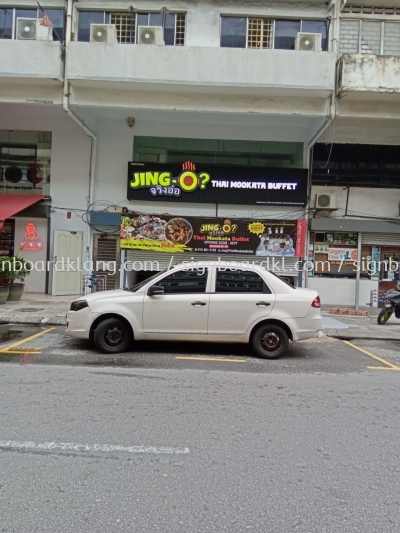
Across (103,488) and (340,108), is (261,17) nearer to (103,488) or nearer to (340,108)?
(340,108)

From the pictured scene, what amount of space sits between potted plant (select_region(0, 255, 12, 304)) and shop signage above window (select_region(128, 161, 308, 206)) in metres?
4.43

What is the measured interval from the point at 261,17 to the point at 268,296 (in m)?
10.0

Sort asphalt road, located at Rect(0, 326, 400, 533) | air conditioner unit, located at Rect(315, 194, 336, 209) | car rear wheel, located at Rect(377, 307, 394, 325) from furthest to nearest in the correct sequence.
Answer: air conditioner unit, located at Rect(315, 194, 336, 209), car rear wheel, located at Rect(377, 307, 394, 325), asphalt road, located at Rect(0, 326, 400, 533)

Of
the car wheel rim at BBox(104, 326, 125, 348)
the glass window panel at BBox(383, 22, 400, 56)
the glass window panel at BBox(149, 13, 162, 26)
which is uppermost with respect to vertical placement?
the glass window panel at BBox(149, 13, 162, 26)

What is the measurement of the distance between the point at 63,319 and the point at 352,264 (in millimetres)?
9526

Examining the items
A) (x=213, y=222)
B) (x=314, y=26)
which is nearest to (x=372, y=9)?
(x=314, y=26)

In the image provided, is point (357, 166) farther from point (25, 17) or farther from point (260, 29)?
point (25, 17)

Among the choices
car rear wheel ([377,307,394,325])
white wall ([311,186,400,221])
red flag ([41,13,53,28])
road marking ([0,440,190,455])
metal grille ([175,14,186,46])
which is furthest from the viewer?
white wall ([311,186,400,221])

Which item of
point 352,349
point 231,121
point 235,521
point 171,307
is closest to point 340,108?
point 231,121

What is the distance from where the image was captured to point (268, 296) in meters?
6.61

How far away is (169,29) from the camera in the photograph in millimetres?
12273

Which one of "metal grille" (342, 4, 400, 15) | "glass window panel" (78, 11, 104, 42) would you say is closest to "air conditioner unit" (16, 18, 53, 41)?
"glass window panel" (78, 11, 104, 42)

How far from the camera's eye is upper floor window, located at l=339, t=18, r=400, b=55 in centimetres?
1198

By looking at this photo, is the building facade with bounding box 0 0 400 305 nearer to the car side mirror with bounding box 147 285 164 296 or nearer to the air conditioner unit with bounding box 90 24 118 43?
the air conditioner unit with bounding box 90 24 118 43
